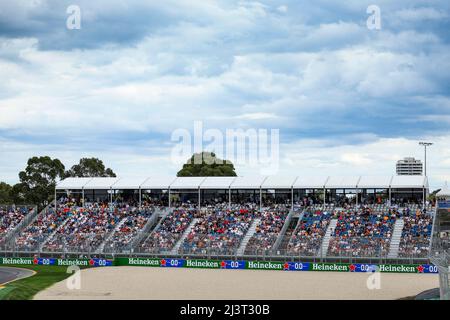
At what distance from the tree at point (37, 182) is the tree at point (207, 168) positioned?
79.4ft

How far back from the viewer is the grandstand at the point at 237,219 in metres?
50.1

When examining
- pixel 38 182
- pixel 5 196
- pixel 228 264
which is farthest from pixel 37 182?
pixel 228 264

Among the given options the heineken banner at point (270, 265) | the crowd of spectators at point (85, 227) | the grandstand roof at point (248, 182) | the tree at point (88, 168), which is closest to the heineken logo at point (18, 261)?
the crowd of spectators at point (85, 227)

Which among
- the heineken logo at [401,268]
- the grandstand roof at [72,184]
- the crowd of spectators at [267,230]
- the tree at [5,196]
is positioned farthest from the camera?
the tree at [5,196]

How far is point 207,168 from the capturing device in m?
110

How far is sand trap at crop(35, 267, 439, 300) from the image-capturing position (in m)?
34.9

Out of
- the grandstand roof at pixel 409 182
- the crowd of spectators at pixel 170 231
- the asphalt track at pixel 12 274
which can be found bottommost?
the asphalt track at pixel 12 274

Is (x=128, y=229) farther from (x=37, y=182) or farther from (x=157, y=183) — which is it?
(x=37, y=182)

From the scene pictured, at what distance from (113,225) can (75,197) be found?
1061 cm

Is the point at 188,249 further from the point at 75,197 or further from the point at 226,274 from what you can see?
the point at 75,197

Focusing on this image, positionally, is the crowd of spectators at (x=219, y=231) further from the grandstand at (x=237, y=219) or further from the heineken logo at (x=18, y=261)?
the heineken logo at (x=18, y=261)

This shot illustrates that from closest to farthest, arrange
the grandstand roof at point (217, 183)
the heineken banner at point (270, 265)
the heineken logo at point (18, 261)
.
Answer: the heineken banner at point (270, 265)
the heineken logo at point (18, 261)
the grandstand roof at point (217, 183)

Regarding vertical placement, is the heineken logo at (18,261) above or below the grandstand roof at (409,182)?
below
